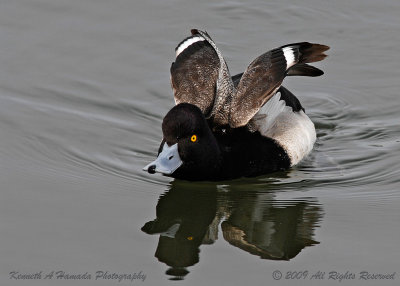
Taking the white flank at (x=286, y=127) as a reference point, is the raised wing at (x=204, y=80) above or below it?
above

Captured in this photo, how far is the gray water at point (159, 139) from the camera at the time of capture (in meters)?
7.69

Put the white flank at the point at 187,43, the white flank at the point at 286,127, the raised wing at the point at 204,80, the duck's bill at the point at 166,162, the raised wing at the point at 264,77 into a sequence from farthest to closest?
the white flank at the point at 187,43 → the white flank at the point at 286,127 → the raised wing at the point at 204,80 → the raised wing at the point at 264,77 → the duck's bill at the point at 166,162

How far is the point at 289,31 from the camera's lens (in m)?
13.5

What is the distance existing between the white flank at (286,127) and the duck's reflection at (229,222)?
807 millimetres

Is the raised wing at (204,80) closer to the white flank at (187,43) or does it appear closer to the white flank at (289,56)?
the white flank at (187,43)

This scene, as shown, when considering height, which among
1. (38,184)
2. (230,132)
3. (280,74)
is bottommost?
(38,184)

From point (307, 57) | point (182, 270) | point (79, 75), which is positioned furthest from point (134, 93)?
point (182, 270)

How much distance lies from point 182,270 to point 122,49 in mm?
6137

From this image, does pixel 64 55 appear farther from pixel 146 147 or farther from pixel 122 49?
pixel 146 147

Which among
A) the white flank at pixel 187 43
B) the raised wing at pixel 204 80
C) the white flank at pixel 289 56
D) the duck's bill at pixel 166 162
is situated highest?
the white flank at pixel 289 56

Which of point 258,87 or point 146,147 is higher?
point 258,87

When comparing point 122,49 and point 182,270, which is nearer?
point 182,270

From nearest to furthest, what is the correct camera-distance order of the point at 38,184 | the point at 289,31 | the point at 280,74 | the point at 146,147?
the point at 38,184 < the point at 280,74 < the point at 146,147 < the point at 289,31

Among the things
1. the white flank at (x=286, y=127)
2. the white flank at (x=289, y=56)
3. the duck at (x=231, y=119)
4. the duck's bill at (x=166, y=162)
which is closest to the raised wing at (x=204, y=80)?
the duck at (x=231, y=119)
